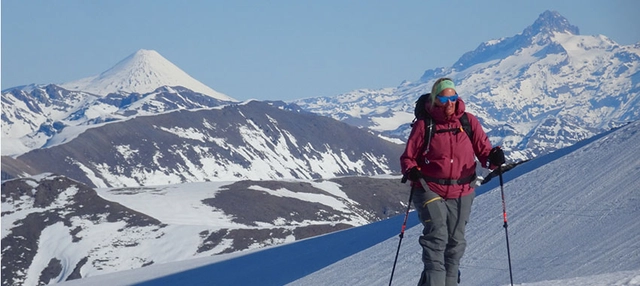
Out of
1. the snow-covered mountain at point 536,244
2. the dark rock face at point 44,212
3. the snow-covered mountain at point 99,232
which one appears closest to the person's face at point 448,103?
the snow-covered mountain at point 536,244

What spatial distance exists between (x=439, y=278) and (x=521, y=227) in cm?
1460

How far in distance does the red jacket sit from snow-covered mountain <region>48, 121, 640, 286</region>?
2.92 metres

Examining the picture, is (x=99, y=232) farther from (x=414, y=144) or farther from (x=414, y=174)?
(x=414, y=174)

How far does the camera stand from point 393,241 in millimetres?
33094

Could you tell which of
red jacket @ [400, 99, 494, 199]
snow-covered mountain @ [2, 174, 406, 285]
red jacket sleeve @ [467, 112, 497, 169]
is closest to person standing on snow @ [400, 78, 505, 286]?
red jacket @ [400, 99, 494, 199]

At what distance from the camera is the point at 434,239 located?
12828 mm

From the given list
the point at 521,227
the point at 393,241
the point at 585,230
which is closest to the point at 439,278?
the point at 585,230

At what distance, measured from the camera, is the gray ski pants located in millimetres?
12797

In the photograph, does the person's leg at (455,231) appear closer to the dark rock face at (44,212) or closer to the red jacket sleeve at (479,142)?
the red jacket sleeve at (479,142)

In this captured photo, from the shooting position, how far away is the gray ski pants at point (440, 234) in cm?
1280

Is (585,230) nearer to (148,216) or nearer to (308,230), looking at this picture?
(308,230)

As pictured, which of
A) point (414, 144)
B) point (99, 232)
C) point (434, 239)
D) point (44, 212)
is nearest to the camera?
point (434, 239)

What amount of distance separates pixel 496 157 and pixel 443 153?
75cm

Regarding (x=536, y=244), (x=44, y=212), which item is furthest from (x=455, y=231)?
(x=44, y=212)
